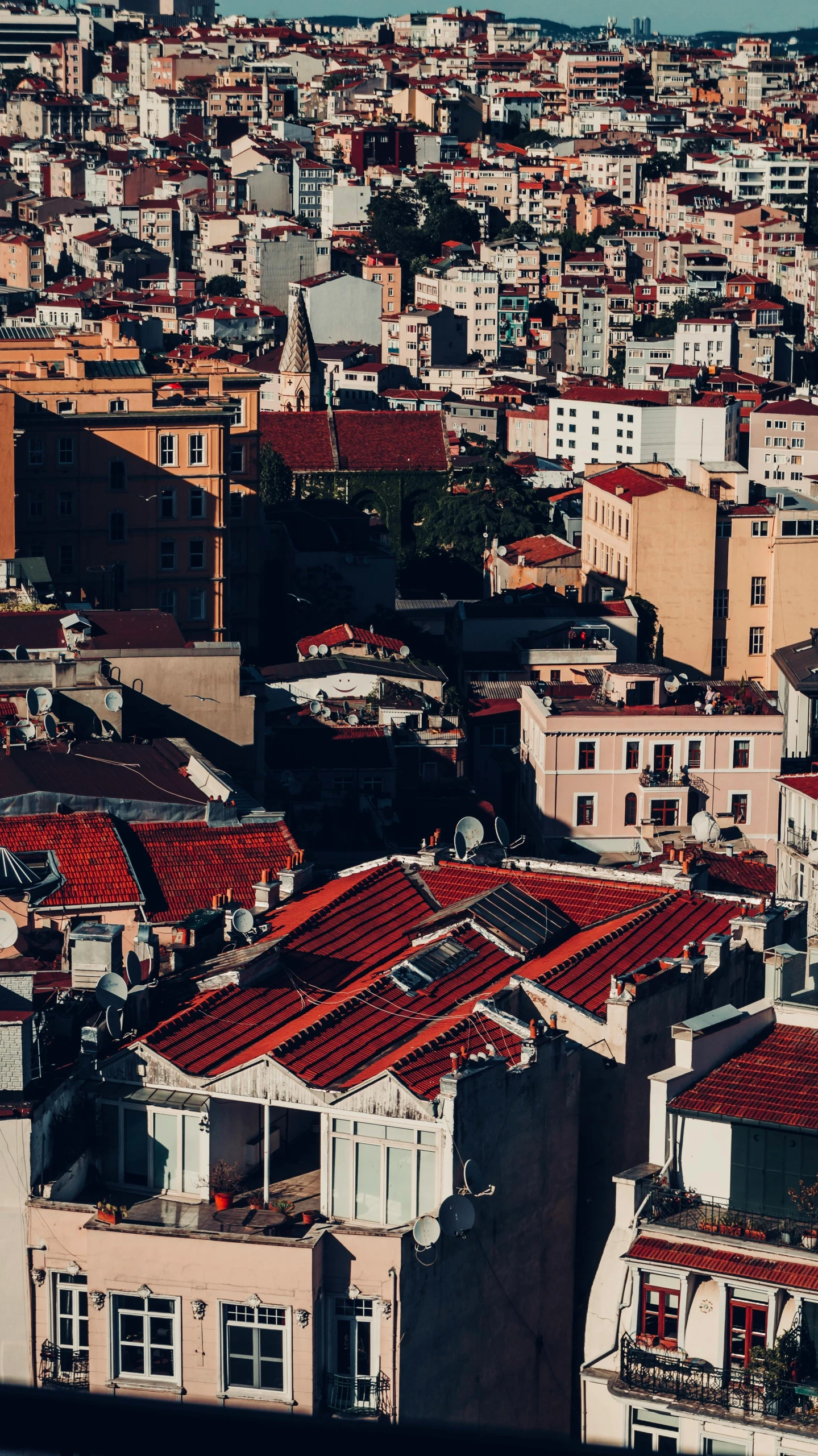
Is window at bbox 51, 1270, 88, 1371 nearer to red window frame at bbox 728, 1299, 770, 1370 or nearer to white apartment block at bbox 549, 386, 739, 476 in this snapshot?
red window frame at bbox 728, 1299, 770, 1370

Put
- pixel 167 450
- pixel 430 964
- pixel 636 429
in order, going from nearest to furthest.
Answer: pixel 430 964, pixel 167 450, pixel 636 429

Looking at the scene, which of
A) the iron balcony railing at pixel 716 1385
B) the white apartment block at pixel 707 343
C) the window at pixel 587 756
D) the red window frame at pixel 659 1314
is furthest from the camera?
the white apartment block at pixel 707 343

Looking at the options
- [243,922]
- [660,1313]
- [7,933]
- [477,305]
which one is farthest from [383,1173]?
[477,305]

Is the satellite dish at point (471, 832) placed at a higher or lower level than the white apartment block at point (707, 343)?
higher

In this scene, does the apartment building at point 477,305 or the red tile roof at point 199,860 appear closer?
the red tile roof at point 199,860

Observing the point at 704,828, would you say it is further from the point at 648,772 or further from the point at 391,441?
the point at 391,441

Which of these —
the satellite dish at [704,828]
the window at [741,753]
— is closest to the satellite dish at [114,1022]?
the satellite dish at [704,828]

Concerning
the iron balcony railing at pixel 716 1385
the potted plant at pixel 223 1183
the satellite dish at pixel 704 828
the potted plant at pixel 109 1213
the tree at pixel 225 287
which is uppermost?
the potted plant at pixel 109 1213

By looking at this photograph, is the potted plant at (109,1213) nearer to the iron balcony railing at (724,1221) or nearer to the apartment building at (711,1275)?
the apartment building at (711,1275)
